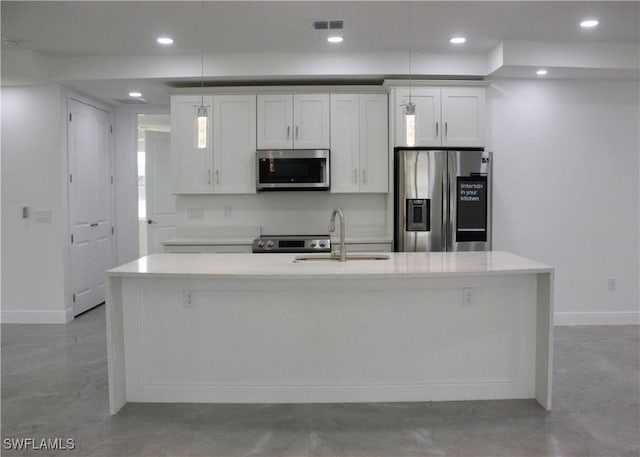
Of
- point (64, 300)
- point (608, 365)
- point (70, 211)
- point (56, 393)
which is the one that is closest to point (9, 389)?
point (56, 393)

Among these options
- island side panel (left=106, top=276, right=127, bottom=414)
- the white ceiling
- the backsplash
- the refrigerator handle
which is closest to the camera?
island side panel (left=106, top=276, right=127, bottom=414)

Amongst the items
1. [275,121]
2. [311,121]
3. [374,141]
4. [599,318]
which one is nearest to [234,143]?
[275,121]

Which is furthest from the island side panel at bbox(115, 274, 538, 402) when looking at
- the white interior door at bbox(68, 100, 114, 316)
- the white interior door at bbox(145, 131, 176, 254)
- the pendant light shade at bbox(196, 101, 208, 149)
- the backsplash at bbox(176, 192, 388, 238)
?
the white interior door at bbox(145, 131, 176, 254)

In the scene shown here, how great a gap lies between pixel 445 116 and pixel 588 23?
1343mm

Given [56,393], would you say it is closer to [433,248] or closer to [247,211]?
[247,211]

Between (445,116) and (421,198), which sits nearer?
(421,198)

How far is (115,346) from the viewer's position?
2.99 metres

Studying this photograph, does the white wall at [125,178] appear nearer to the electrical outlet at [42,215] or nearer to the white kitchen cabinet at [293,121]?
the electrical outlet at [42,215]

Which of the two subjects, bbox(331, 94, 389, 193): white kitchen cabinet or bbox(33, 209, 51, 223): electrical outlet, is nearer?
bbox(331, 94, 389, 193): white kitchen cabinet

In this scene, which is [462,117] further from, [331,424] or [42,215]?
[42,215]

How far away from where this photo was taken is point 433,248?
4676mm

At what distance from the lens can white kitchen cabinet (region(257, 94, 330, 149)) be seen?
4945 millimetres

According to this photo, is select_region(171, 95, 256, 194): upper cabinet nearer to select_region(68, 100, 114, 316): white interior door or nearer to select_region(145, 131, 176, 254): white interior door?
select_region(68, 100, 114, 316): white interior door

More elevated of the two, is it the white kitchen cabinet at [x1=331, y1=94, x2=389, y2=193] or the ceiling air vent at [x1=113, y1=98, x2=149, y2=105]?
the ceiling air vent at [x1=113, y1=98, x2=149, y2=105]
